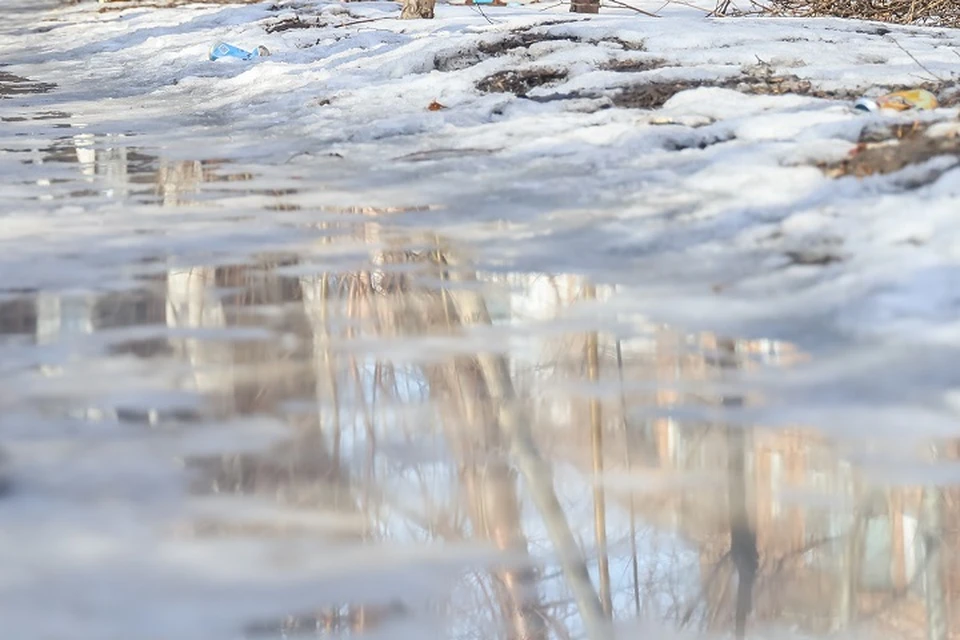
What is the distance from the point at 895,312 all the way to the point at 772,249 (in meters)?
0.67

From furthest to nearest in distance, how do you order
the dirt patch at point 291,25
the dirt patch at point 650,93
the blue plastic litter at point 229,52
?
the dirt patch at point 291,25 < the blue plastic litter at point 229,52 < the dirt patch at point 650,93

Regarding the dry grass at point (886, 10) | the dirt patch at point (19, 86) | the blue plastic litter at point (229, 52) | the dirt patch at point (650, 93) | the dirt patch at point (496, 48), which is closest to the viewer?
the dirt patch at point (650, 93)

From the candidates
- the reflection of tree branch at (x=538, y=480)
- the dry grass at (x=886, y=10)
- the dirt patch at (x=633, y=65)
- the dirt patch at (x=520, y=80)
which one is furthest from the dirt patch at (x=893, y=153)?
the dry grass at (x=886, y=10)

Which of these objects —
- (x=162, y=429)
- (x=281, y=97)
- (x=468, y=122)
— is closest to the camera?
(x=162, y=429)

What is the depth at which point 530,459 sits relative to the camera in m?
2.10

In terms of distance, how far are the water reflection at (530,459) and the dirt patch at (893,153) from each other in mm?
1222

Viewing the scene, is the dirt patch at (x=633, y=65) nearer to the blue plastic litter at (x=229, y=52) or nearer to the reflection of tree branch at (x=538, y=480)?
the blue plastic litter at (x=229, y=52)

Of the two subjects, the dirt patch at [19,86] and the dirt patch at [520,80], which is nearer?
the dirt patch at [520,80]

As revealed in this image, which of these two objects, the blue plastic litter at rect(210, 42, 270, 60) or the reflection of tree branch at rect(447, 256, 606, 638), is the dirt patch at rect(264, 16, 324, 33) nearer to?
the blue plastic litter at rect(210, 42, 270, 60)

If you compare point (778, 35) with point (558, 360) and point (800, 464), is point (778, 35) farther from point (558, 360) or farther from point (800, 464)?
point (800, 464)

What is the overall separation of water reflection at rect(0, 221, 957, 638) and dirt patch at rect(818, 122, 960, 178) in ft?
4.01

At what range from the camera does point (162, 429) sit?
2.25 m

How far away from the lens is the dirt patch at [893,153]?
394 centimetres

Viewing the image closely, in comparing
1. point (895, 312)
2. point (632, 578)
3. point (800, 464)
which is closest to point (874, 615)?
point (632, 578)
